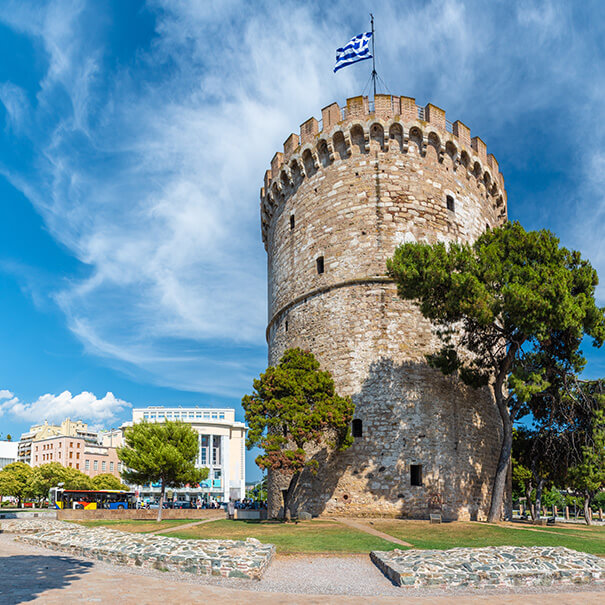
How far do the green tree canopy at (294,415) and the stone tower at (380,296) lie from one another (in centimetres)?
100

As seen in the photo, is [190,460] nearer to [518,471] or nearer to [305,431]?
[305,431]

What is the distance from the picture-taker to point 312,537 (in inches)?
505

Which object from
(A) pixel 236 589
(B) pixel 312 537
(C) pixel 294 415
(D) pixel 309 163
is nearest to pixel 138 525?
(C) pixel 294 415

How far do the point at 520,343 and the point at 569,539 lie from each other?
6270 millimetres

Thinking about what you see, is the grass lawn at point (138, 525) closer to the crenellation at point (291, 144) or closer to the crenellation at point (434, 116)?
the crenellation at point (291, 144)

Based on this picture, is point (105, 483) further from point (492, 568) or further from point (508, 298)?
point (492, 568)

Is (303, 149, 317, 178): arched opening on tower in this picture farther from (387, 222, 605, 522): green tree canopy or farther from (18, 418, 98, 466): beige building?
(18, 418, 98, 466): beige building

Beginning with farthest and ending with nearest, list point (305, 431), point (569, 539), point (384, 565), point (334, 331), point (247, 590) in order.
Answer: point (334, 331)
point (305, 431)
point (569, 539)
point (384, 565)
point (247, 590)

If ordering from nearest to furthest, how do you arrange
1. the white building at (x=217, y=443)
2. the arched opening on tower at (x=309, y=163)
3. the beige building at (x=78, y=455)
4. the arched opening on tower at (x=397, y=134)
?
1. the arched opening on tower at (x=397, y=134)
2. the arched opening on tower at (x=309, y=163)
3. the white building at (x=217, y=443)
4. the beige building at (x=78, y=455)

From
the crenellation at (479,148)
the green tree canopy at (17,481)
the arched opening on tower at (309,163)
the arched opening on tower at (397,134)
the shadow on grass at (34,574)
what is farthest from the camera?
the green tree canopy at (17,481)

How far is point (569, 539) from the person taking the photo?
1306 centimetres

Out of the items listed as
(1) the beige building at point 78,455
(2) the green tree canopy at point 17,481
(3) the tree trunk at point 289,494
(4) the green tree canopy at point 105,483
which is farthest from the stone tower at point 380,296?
(1) the beige building at point 78,455

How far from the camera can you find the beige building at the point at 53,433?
10979 cm

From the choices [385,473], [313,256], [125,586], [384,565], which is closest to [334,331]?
[313,256]
